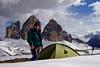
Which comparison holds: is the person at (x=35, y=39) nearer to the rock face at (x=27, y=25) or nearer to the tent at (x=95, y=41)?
the rock face at (x=27, y=25)

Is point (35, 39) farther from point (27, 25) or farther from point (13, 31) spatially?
point (13, 31)

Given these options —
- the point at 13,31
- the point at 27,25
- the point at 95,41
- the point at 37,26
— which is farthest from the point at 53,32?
the point at 95,41

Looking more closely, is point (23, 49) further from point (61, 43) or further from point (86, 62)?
point (86, 62)

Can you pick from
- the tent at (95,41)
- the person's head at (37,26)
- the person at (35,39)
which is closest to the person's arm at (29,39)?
the person at (35,39)

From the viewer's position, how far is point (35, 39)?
8.99 ft

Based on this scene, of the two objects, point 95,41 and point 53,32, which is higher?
point 53,32

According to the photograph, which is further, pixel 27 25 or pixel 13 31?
pixel 27 25

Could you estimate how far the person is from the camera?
2711 mm

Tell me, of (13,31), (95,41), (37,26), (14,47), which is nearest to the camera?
(13,31)

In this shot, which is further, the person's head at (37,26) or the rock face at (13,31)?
the person's head at (37,26)

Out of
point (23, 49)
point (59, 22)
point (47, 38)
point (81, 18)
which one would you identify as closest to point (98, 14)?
point (81, 18)

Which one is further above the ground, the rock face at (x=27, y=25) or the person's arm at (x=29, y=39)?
the rock face at (x=27, y=25)

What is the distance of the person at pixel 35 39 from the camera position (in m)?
2.71

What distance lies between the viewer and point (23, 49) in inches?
107
